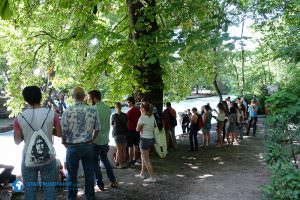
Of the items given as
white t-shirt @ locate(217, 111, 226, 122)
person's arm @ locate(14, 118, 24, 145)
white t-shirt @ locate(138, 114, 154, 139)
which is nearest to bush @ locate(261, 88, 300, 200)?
white t-shirt @ locate(138, 114, 154, 139)

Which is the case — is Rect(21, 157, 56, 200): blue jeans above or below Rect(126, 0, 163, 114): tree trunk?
below

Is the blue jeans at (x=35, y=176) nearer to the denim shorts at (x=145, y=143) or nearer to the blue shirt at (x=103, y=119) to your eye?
the blue shirt at (x=103, y=119)

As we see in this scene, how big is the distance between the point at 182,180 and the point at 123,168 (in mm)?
1681

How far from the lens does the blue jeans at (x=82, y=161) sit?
536 centimetres

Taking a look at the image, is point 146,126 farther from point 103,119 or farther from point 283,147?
point 283,147

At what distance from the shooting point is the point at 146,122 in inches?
292

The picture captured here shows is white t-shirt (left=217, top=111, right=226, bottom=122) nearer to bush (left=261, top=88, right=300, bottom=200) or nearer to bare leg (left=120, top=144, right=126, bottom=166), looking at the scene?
bare leg (left=120, top=144, right=126, bottom=166)

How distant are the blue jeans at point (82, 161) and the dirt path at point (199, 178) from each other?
Result: 0.72m

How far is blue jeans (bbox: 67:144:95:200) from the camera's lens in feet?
17.6

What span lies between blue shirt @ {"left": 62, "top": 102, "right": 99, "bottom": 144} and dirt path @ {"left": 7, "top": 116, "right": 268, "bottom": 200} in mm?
1599

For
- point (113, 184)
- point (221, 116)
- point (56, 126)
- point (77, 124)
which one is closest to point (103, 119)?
point (113, 184)

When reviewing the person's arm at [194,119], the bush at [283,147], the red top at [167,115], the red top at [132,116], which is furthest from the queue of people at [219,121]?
the bush at [283,147]

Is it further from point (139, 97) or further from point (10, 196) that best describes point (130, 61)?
point (10, 196)

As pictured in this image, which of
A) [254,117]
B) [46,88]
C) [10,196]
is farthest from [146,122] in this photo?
[254,117]
